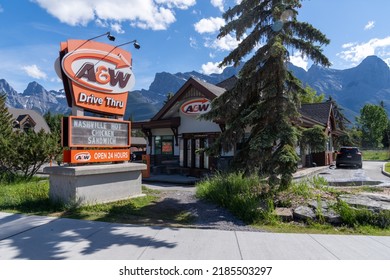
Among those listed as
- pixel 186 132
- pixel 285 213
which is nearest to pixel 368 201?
pixel 285 213

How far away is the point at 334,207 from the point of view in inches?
277

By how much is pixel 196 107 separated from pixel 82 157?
32.2 feet

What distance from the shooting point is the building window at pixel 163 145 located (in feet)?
66.8

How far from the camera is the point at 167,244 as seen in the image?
5074 millimetres

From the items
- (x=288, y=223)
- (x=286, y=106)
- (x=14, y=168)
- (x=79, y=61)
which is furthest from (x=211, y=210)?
(x=14, y=168)

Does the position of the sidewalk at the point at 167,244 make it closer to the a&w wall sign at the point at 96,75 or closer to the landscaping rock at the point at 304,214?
the landscaping rock at the point at 304,214

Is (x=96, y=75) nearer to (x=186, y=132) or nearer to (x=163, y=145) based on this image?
(x=186, y=132)

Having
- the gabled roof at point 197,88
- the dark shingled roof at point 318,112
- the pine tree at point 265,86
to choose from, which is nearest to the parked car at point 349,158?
the dark shingled roof at point 318,112

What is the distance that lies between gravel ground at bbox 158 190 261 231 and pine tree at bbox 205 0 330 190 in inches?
68.2

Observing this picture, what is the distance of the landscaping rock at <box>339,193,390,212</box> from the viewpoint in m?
6.80

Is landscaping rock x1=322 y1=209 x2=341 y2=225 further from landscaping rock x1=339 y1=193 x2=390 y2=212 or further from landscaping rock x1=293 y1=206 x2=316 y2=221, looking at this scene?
landscaping rock x1=339 y1=193 x2=390 y2=212
